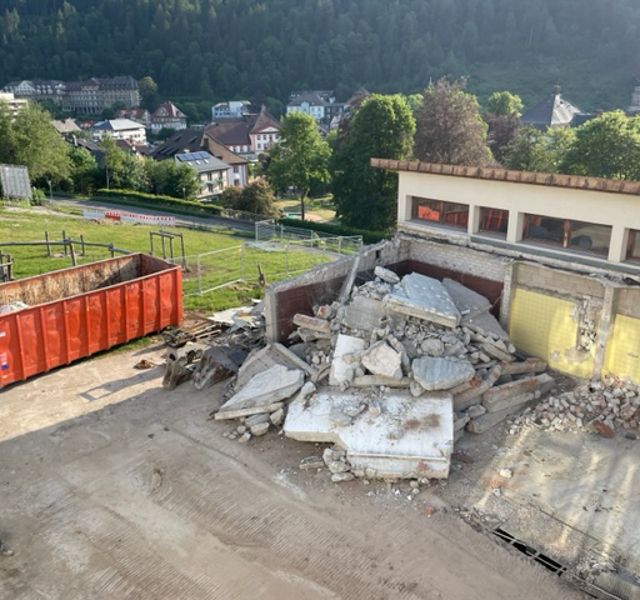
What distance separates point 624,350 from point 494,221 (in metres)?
4.68

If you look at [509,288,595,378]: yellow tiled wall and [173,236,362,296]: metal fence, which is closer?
[509,288,595,378]: yellow tiled wall

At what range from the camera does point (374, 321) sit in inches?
593

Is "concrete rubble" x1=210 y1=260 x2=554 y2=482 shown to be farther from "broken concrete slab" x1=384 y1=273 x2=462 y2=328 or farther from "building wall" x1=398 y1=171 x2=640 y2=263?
"building wall" x1=398 y1=171 x2=640 y2=263

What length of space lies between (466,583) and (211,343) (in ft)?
37.1

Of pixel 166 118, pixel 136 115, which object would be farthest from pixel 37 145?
pixel 136 115

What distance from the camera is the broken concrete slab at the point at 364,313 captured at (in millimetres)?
15014

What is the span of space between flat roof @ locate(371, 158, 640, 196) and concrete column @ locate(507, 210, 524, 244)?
896mm

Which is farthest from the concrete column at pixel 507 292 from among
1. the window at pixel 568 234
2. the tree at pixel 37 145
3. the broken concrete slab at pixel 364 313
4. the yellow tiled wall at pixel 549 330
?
the tree at pixel 37 145

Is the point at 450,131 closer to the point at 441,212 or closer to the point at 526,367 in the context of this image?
the point at 441,212

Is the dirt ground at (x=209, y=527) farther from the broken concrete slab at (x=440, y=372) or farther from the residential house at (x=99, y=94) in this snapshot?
the residential house at (x=99, y=94)

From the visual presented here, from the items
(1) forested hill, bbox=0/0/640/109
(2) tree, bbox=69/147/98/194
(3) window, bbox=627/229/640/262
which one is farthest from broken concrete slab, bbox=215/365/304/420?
(1) forested hill, bbox=0/0/640/109

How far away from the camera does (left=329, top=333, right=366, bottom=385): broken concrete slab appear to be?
13680 millimetres

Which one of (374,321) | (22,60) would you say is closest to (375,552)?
(374,321)

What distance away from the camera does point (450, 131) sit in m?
43.6
